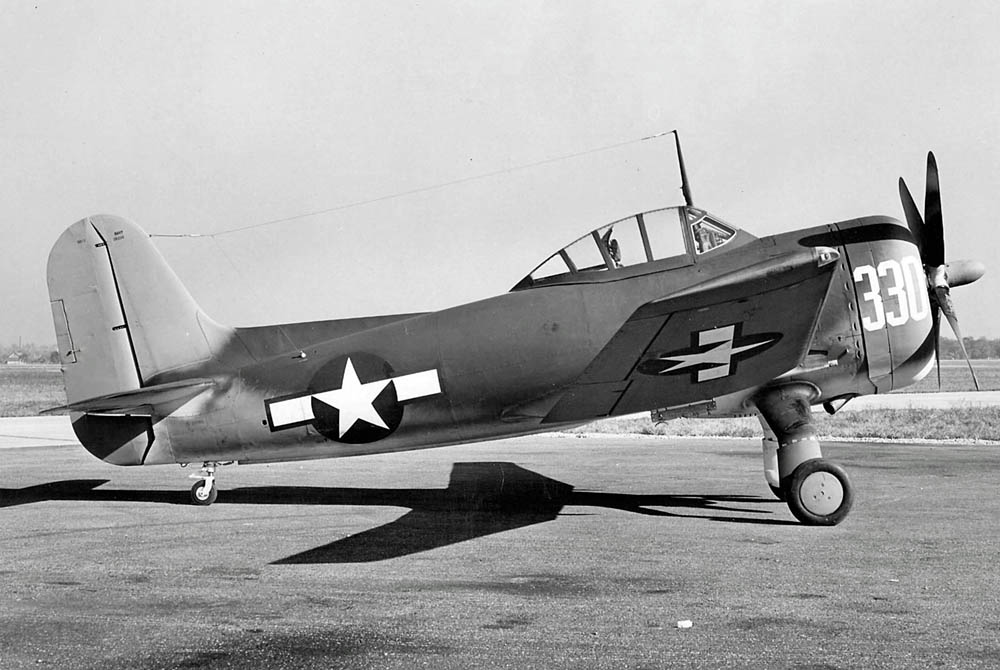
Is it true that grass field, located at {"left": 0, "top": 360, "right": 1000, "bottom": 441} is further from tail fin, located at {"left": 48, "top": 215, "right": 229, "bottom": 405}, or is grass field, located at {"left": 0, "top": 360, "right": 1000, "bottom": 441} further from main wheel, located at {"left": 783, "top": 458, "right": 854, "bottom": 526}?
tail fin, located at {"left": 48, "top": 215, "right": 229, "bottom": 405}

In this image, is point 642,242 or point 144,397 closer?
point 642,242

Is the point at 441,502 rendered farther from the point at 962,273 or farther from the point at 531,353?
the point at 962,273

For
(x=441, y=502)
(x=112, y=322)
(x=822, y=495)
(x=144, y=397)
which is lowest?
(x=822, y=495)

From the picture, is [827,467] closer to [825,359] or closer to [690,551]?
[825,359]

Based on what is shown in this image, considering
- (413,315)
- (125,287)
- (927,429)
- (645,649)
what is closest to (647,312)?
(413,315)

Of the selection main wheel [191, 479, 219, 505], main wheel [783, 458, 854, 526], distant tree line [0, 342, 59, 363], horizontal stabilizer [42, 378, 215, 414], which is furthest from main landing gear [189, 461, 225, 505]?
distant tree line [0, 342, 59, 363]

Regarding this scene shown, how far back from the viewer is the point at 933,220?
830 centimetres

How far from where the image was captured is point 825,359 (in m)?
8.19

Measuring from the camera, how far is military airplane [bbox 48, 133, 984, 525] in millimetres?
7270

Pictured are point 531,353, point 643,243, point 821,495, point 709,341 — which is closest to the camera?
point 709,341

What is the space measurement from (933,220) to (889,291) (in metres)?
0.93

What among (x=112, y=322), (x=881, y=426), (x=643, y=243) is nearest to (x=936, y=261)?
(x=643, y=243)

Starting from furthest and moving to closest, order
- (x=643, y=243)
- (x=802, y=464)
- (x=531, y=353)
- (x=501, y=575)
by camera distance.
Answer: (x=643, y=243) < (x=531, y=353) < (x=802, y=464) < (x=501, y=575)

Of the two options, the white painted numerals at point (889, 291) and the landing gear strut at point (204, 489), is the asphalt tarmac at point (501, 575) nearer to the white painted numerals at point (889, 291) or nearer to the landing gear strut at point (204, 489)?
the landing gear strut at point (204, 489)
